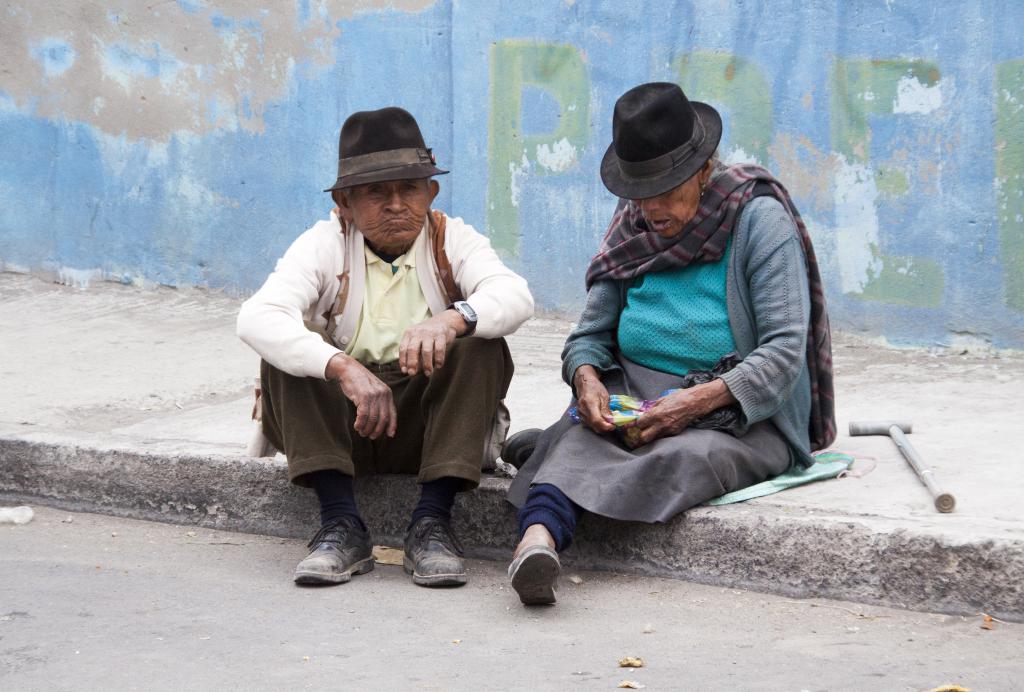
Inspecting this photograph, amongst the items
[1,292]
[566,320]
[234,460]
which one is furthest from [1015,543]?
[1,292]

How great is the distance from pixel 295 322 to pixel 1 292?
4.92 m

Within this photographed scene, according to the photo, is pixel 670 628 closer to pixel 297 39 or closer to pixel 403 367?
pixel 403 367

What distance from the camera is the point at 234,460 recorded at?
14.9 ft

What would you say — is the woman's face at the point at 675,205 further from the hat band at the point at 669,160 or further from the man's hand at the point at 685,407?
the man's hand at the point at 685,407

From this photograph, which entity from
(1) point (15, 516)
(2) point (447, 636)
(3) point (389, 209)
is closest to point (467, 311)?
(3) point (389, 209)

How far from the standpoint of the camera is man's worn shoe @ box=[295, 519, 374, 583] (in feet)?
12.5

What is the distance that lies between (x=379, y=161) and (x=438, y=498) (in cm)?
97

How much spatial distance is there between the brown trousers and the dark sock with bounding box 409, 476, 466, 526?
4 cm

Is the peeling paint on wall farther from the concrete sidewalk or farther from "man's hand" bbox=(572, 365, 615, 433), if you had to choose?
"man's hand" bbox=(572, 365, 615, 433)

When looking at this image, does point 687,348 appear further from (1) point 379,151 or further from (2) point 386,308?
(1) point 379,151

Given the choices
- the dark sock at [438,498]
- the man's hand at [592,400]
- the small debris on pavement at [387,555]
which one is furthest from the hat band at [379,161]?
the small debris on pavement at [387,555]

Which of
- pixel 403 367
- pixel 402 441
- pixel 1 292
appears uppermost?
pixel 403 367

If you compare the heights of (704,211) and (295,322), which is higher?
(704,211)

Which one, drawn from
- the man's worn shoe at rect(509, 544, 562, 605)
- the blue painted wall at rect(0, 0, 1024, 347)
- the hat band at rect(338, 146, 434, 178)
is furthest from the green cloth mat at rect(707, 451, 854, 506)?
the blue painted wall at rect(0, 0, 1024, 347)
